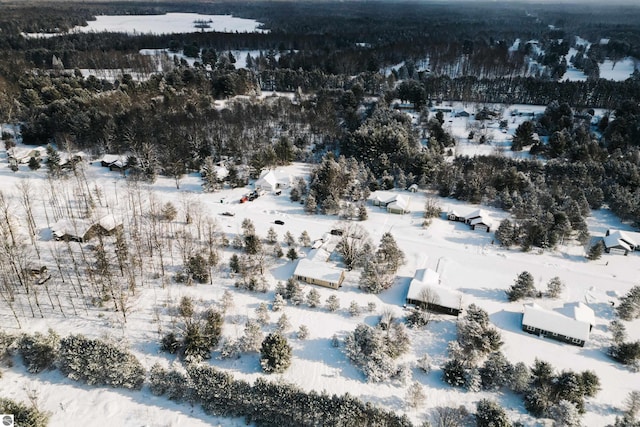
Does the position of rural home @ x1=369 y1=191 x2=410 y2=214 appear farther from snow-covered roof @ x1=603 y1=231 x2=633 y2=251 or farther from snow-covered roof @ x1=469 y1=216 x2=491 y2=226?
snow-covered roof @ x1=603 y1=231 x2=633 y2=251

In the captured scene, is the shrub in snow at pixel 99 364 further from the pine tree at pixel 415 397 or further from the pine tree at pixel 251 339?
the pine tree at pixel 415 397

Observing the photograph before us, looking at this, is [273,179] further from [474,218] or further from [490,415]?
[490,415]

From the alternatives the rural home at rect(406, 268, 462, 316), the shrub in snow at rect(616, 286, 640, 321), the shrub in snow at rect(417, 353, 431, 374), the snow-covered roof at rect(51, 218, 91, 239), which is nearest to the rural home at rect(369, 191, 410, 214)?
the rural home at rect(406, 268, 462, 316)

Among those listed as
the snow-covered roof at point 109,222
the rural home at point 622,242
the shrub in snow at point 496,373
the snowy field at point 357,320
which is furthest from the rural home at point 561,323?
the snow-covered roof at point 109,222

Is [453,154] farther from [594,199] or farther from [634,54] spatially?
[634,54]

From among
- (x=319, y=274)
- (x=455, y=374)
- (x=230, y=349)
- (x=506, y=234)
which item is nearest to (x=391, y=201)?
(x=506, y=234)

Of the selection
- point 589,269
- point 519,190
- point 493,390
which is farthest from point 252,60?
point 493,390

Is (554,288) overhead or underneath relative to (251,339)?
overhead
